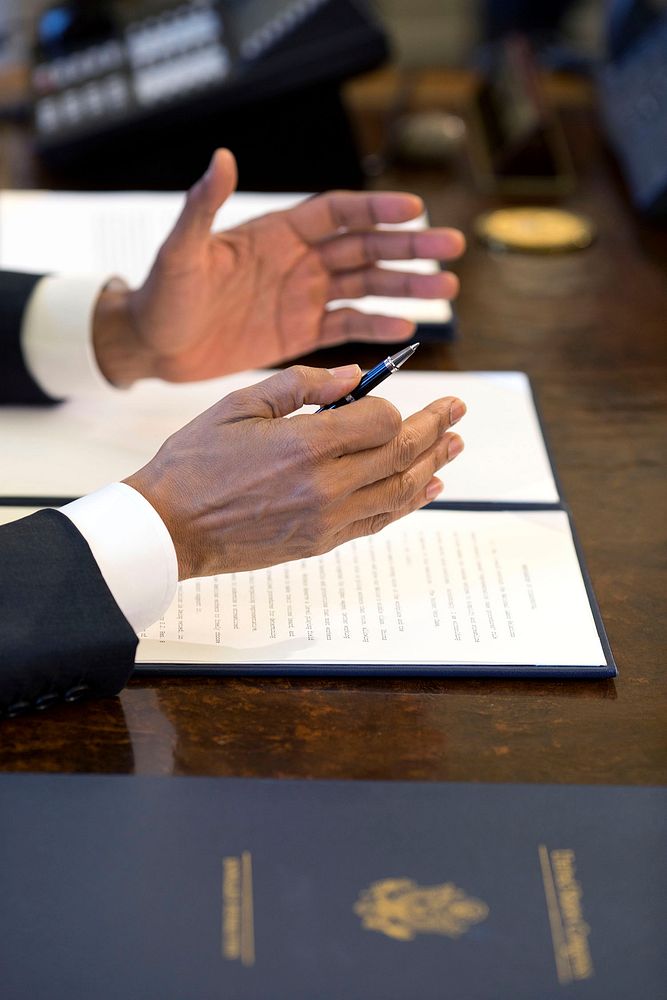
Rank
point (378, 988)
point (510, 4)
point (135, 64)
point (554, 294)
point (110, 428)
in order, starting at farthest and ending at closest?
point (510, 4) < point (135, 64) < point (554, 294) < point (110, 428) < point (378, 988)

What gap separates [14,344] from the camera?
1044mm

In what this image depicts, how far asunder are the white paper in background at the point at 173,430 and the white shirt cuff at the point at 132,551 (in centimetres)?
17

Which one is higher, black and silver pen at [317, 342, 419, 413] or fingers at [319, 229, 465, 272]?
fingers at [319, 229, 465, 272]

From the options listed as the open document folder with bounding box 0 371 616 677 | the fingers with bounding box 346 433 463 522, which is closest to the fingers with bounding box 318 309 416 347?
the open document folder with bounding box 0 371 616 677

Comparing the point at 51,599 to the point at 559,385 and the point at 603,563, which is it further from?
the point at 559,385

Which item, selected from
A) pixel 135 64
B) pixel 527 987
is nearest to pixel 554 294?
pixel 135 64

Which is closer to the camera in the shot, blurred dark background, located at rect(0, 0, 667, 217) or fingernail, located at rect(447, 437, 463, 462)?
fingernail, located at rect(447, 437, 463, 462)

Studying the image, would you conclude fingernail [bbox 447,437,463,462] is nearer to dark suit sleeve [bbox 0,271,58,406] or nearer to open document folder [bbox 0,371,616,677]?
open document folder [bbox 0,371,616,677]

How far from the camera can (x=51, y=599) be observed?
68 cm

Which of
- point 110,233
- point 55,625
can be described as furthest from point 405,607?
point 110,233

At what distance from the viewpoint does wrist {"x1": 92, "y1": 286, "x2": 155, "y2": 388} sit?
3.42ft

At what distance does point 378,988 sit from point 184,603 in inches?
12.6

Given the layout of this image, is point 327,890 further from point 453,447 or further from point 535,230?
point 535,230

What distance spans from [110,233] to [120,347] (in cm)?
33
